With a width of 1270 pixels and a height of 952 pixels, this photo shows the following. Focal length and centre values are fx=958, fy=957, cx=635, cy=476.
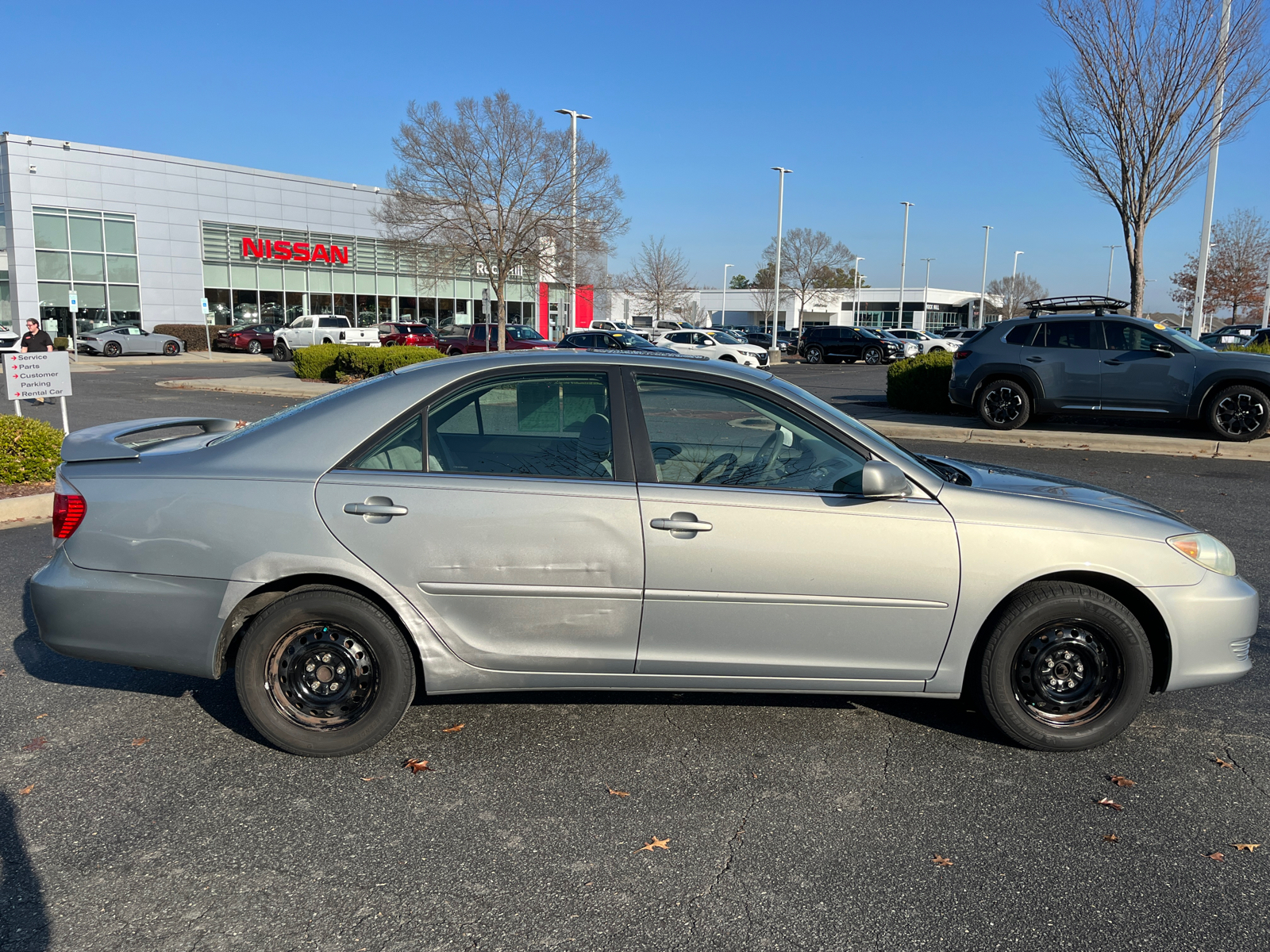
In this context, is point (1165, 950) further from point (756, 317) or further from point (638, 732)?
point (756, 317)

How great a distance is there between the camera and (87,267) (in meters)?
44.2

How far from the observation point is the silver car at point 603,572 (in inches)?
142

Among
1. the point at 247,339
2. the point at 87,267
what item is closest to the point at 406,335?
the point at 247,339

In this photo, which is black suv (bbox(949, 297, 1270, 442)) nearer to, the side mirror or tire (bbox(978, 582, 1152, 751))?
tire (bbox(978, 582, 1152, 751))

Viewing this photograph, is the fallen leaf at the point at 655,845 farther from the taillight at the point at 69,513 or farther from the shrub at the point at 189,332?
the shrub at the point at 189,332

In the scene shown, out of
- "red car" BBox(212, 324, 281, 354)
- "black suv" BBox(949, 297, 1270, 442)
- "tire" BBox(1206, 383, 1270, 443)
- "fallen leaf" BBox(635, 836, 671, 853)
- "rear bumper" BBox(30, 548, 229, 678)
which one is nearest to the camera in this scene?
"fallen leaf" BBox(635, 836, 671, 853)

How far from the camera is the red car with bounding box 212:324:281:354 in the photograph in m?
45.0

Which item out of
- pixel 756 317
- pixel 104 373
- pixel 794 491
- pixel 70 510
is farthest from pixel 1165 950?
pixel 756 317

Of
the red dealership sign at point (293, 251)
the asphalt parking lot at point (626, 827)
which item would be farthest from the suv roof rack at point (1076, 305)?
the red dealership sign at point (293, 251)

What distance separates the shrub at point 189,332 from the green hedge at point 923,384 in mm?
37764

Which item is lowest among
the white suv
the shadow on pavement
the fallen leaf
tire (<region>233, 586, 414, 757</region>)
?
the shadow on pavement

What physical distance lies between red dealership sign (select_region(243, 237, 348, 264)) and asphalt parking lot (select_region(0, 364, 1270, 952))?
161 feet

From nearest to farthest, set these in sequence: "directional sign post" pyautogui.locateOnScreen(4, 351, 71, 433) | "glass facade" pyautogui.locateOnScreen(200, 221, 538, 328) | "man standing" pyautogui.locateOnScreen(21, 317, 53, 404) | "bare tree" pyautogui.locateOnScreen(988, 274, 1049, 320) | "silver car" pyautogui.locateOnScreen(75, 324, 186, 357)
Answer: "directional sign post" pyautogui.locateOnScreen(4, 351, 71, 433) → "man standing" pyautogui.locateOnScreen(21, 317, 53, 404) → "silver car" pyautogui.locateOnScreen(75, 324, 186, 357) → "glass facade" pyautogui.locateOnScreen(200, 221, 538, 328) → "bare tree" pyautogui.locateOnScreen(988, 274, 1049, 320)

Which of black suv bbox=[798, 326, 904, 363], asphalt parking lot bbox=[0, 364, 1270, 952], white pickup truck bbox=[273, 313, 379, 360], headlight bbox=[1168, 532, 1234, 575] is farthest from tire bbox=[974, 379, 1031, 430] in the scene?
white pickup truck bbox=[273, 313, 379, 360]
